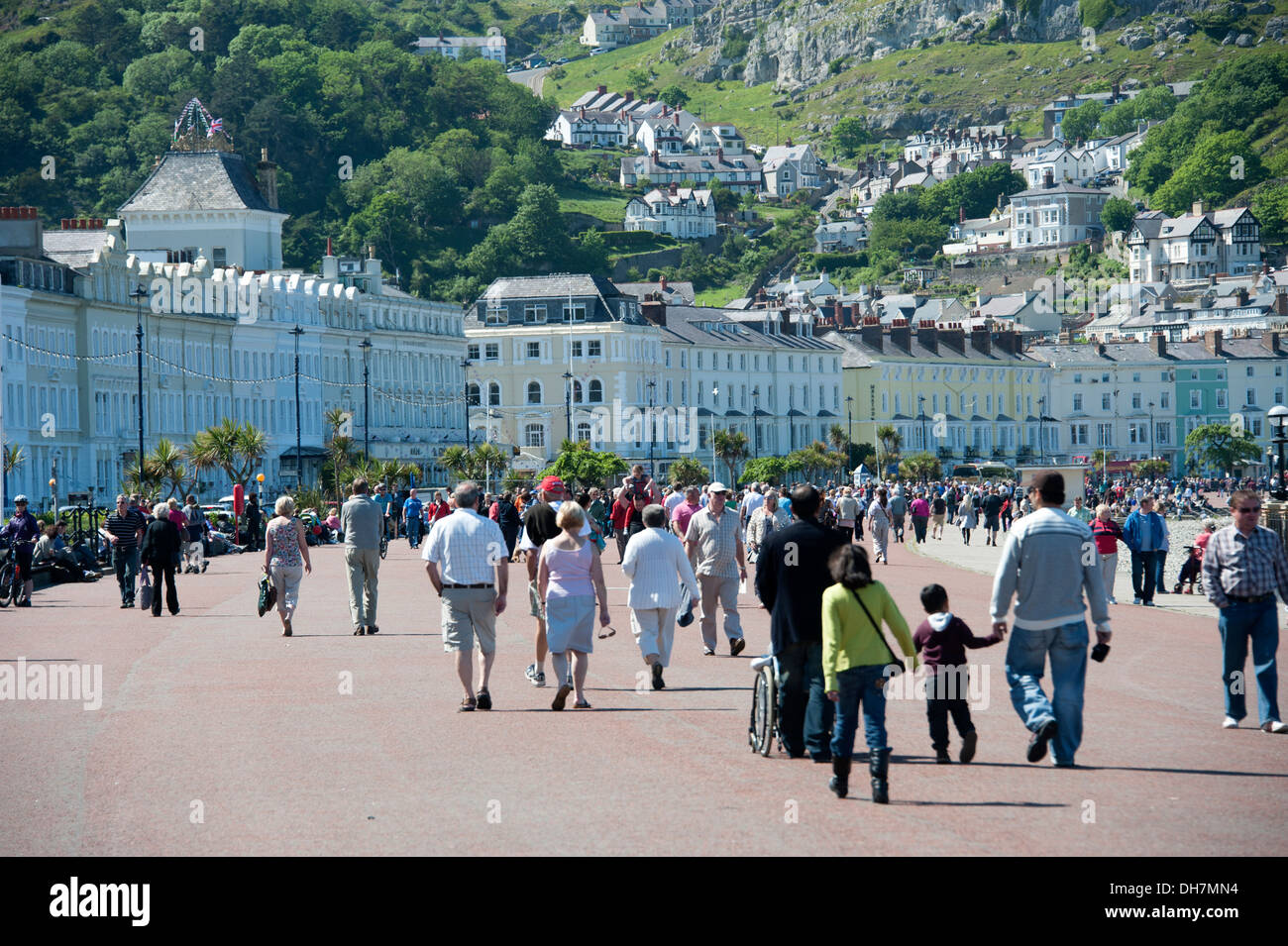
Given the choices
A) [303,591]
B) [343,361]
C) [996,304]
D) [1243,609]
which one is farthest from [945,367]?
[1243,609]

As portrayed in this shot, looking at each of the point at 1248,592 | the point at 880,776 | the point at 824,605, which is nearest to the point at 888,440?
the point at 1248,592

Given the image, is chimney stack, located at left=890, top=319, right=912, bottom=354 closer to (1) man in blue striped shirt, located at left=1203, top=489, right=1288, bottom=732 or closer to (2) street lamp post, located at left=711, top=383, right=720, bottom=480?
(2) street lamp post, located at left=711, top=383, right=720, bottom=480

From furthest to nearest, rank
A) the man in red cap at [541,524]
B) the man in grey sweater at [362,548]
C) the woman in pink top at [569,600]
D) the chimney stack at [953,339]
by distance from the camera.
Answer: the chimney stack at [953,339]
the man in grey sweater at [362,548]
the man in red cap at [541,524]
the woman in pink top at [569,600]

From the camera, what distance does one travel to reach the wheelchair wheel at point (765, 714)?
13.7 m

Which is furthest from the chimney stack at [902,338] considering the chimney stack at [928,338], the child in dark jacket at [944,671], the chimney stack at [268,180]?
the child in dark jacket at [944,671]

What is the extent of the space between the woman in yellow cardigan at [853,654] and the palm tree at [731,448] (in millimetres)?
101033

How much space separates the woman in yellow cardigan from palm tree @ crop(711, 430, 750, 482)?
10103 cm

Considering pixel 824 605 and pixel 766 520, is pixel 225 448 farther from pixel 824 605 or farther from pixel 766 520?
pixel 824 605

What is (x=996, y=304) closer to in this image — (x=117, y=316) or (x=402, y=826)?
(x=117, y=316)

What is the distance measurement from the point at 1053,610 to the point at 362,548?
11.6 meters

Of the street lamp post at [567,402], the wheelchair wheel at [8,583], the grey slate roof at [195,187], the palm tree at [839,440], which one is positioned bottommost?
the wheelchair wheel at [8,583]

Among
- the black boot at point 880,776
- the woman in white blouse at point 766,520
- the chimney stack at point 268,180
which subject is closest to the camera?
the black boot at point 880,776

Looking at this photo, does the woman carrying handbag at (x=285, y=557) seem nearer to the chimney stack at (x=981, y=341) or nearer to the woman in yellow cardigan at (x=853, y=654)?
the woman in yellow cardigan at (x=853, y=654)

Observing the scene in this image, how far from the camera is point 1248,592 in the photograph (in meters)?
15.0
